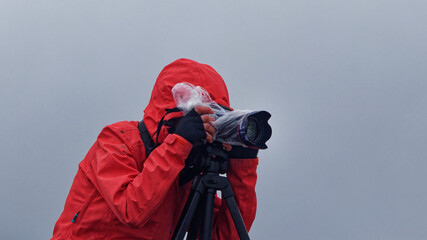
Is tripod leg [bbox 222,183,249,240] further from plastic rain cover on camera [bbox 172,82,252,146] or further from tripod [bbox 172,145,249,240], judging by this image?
plastic rain cover on camera [bbox 172,82,252,146]

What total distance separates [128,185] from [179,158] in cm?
12

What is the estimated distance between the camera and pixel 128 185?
2.57 ft

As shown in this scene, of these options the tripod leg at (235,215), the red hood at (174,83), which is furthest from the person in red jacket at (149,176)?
the tripod leg at (235,215)

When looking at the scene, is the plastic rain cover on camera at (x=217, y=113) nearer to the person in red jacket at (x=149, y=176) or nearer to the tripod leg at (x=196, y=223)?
the person in red jacket at (x=149, y=176)

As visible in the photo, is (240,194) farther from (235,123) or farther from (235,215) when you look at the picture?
(235,123)

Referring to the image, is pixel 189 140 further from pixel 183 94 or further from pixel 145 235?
pixel 145 235

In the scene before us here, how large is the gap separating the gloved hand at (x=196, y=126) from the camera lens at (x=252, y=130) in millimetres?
80

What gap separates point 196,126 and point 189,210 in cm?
19

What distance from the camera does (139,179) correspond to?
0.78 meters

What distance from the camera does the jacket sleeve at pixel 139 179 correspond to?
76 centimetres

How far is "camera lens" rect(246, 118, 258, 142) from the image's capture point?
2.61 feet

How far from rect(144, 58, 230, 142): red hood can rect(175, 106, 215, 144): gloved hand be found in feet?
0.37

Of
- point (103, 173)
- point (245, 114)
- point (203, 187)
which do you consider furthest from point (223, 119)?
point (103, 173)

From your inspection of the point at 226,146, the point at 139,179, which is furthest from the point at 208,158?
the point at 139,179
